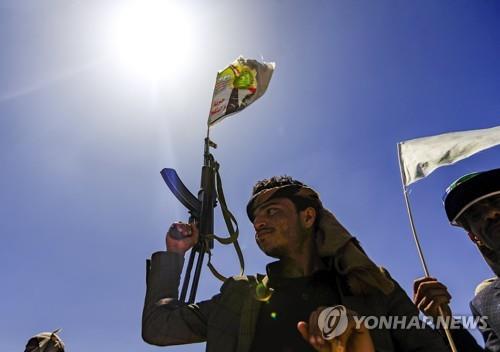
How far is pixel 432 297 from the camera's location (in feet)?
10.6

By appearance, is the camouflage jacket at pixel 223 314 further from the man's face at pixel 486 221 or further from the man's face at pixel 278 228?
the man's face at pixel 486 221

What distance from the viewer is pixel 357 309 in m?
2.86

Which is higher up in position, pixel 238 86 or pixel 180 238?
pixel 238 86

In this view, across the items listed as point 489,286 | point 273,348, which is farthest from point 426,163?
point 273,348

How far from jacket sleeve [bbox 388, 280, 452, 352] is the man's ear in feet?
2.97

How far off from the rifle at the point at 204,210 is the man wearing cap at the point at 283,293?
27 cm

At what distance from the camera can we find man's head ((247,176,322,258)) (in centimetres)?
329

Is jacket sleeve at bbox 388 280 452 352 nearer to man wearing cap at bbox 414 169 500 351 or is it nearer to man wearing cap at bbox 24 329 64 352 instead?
man wearing cap at bbox 414 169 500 351

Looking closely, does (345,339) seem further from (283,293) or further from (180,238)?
(180,238)

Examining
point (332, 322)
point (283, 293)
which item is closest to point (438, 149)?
point (283, 293)

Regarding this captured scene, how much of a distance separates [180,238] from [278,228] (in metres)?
0.86

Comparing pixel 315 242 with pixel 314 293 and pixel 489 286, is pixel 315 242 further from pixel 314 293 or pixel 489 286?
pixel 489 286

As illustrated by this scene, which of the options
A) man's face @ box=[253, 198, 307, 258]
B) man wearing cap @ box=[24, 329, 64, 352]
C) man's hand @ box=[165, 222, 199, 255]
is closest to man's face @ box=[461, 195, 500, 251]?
man's face @ box=[253, 198, 307, 258]

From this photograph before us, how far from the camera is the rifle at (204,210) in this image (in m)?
3.56
